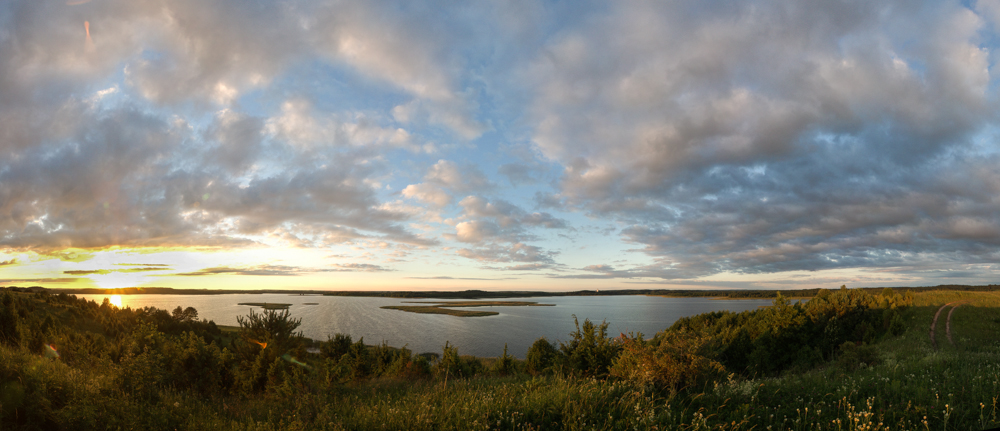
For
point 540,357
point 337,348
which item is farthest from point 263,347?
point 337,348

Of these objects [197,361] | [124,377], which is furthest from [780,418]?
[197,361]

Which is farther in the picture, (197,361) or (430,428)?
(197,361)

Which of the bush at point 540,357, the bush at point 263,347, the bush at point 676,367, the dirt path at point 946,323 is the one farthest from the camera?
the bush at point 540,357

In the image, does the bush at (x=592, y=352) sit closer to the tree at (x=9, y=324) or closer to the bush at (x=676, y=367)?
the bush at (x=676, y=367)

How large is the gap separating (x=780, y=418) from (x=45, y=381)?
556 inches

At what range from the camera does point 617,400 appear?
20.6 feet

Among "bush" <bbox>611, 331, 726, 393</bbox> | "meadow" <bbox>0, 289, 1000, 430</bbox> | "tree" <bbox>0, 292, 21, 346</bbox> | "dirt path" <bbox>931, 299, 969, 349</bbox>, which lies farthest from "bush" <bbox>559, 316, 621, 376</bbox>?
"tree" <bbox>0, 292, 21, 346</bbox>

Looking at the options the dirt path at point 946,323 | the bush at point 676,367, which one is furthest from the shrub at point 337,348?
the dirt path at point 946,323

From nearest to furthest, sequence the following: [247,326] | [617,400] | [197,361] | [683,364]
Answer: [617,400] → [683,364] → [247,326] → [197,361]

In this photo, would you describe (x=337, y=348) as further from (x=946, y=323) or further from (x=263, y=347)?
(x=946, y=323)

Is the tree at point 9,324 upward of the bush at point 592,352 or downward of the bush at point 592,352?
upward

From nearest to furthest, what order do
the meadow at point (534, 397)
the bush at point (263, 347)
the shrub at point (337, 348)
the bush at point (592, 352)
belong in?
the meadow at point (534, 397), the bush at point (263, 347), the bush at point (592, 352), the shrub at point (337, 348)

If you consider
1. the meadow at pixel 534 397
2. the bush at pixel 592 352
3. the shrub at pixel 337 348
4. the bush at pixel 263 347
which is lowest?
the shrub at pixel 337 348

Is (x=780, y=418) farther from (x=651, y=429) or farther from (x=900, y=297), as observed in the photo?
(x=900, y=297)
